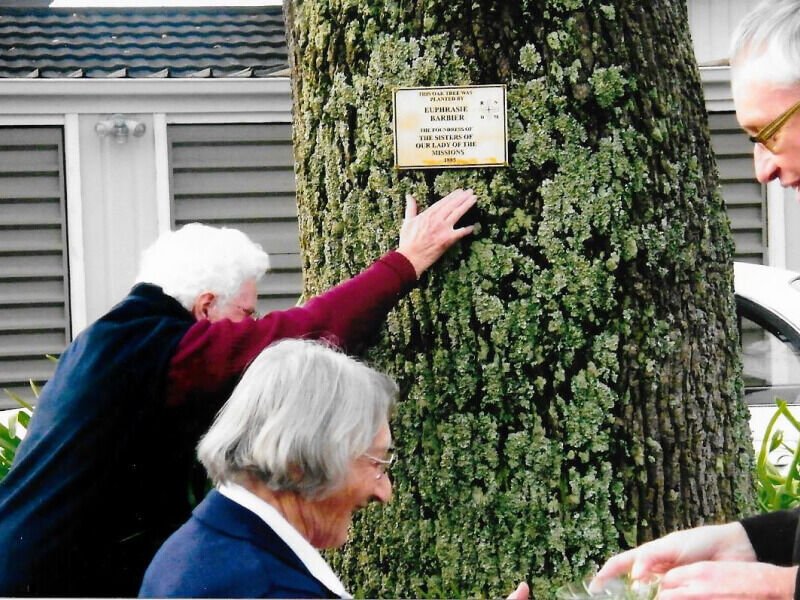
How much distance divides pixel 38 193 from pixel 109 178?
2.10 ft

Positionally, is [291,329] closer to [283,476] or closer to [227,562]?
[283,476]

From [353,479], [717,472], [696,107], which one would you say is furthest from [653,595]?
[696,107]

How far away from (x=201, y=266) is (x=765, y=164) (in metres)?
1.56

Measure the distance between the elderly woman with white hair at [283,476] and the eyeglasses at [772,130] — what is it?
885 millimetres

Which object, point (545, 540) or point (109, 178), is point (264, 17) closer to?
point (109, 178)

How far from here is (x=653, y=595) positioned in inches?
70.9

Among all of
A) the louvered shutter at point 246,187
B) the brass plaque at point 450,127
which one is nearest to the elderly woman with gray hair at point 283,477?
the brass plaque at point 450,127

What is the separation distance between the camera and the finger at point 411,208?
2.83 metres

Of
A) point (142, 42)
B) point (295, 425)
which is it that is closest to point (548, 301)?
point (295, 425)

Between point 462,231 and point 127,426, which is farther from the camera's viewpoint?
point 127,426

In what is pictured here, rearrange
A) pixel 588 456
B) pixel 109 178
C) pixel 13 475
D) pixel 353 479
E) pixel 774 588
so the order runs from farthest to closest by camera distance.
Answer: pixel 109 178 → pixel 13 475 → pixel 588 456 → pixel 353 479 → pixel 774 588

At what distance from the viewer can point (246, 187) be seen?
35.8 feet

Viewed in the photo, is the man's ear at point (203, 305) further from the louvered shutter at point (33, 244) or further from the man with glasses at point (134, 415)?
the louvered shutter at point (33, 244)

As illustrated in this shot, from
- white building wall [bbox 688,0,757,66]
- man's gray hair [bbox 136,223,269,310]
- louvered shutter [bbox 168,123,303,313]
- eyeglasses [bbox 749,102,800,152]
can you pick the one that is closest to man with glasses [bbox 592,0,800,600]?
eyeglasses [bbox 749,102,800,152]
